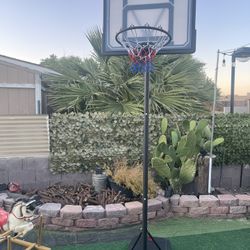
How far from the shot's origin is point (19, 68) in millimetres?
6492

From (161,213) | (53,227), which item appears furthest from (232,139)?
(53,227)

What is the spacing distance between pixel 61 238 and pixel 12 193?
108cm

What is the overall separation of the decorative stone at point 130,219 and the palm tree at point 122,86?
1.76 meters

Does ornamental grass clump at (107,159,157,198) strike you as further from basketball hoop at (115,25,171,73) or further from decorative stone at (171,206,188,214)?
basketball hoop at (115,25,171,73)

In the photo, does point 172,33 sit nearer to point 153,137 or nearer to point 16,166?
point 153,137

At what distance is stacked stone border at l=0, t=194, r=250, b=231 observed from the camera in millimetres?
3123

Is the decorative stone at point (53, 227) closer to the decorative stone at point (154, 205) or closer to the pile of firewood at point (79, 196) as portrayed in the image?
the pile of firewood at point (79, 196)

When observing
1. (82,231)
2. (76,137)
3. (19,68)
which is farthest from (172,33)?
(19,68)

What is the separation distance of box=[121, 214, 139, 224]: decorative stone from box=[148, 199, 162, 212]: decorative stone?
187 millimetres

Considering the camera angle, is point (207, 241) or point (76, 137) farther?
point (76, 137)

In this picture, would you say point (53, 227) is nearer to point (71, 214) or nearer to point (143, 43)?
point (71, 214)

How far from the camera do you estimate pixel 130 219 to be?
322 cm

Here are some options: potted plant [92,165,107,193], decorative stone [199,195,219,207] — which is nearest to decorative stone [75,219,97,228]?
potted plant [92,165,107,193]

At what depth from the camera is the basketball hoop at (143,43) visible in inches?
99.3
